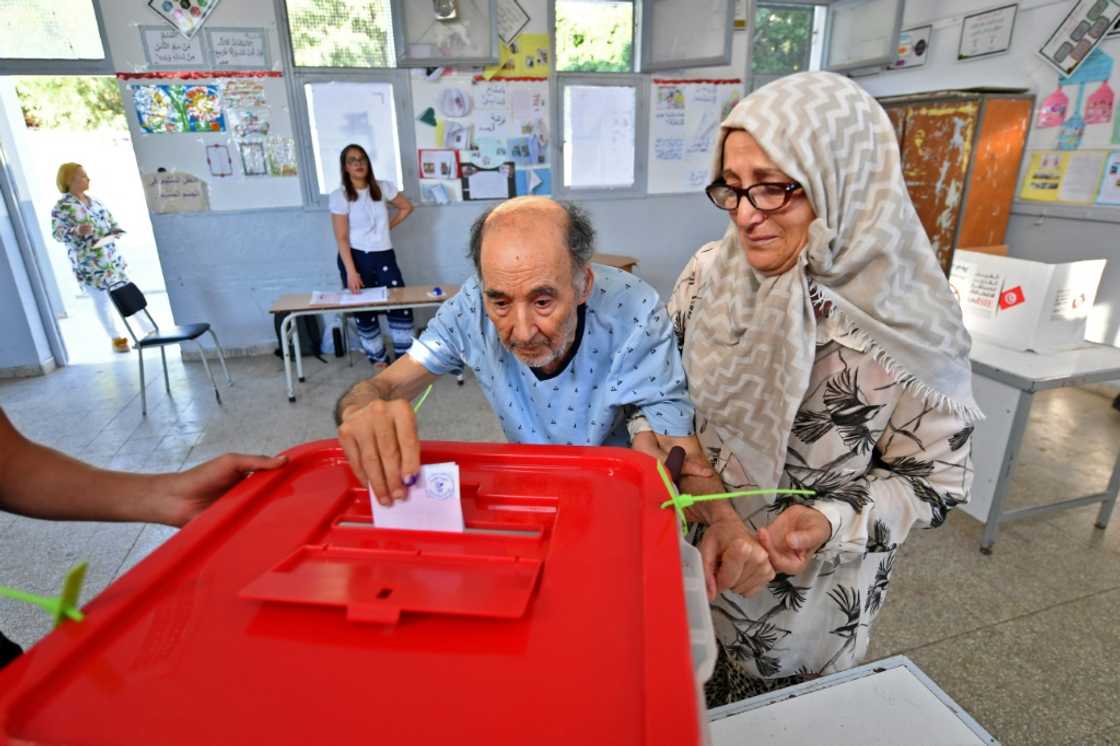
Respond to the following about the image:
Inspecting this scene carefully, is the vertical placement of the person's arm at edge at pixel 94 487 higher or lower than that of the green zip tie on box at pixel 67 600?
lower

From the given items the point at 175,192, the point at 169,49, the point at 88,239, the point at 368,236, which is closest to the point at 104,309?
the point at 88,239

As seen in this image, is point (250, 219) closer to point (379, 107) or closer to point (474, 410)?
point (379, 107)

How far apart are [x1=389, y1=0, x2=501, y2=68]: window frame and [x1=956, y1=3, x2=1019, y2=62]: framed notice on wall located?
367 cm

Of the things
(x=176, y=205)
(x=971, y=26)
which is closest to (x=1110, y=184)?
(x=971, y=26)

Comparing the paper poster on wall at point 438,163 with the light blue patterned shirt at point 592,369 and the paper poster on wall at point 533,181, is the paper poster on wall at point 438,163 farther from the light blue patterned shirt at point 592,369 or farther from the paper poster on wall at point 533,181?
the light blue patterned shirt at point 592,369

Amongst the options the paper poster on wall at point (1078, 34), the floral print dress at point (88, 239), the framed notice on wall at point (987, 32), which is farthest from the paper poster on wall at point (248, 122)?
the paper poster on wall at point (1078, 34)

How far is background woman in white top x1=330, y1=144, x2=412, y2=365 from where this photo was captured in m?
4.40

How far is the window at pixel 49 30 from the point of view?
4.19m

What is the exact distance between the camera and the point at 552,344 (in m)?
1.05

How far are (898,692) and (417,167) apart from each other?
4981mm

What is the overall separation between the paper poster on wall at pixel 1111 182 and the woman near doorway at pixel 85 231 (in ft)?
22.2

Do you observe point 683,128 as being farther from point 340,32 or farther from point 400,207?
point 340,32

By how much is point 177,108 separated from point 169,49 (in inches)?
15.7

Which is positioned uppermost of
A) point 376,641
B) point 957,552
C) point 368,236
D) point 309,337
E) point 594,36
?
point 594,36
